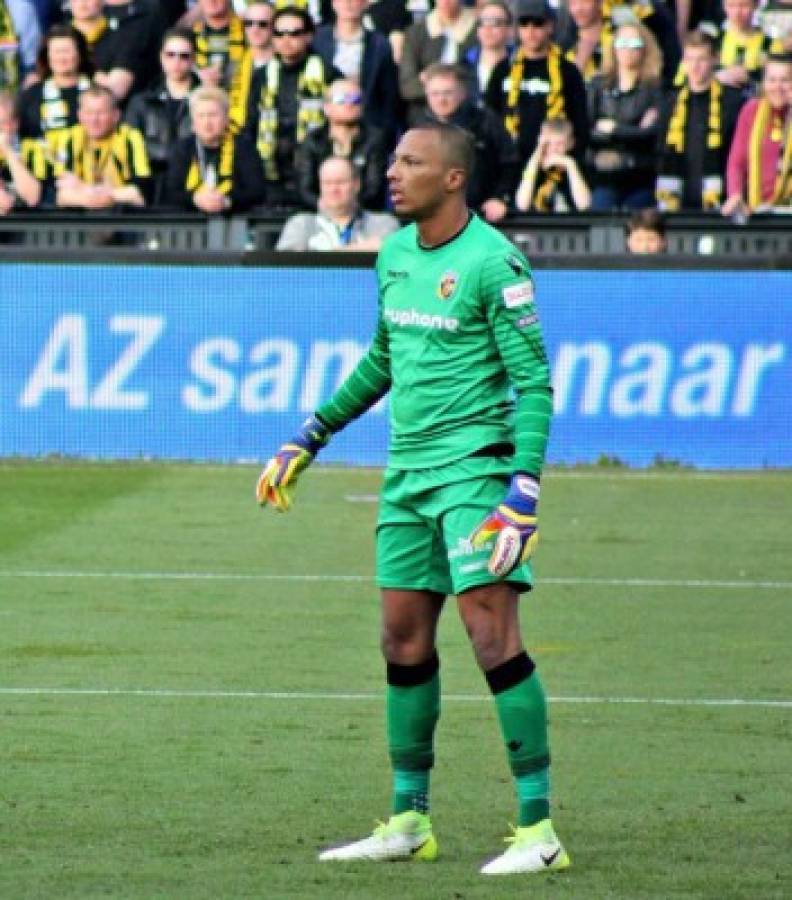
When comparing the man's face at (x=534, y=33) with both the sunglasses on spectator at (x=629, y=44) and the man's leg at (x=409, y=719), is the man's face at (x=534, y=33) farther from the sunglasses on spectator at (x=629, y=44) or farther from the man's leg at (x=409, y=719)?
the man's leg at (x=409, y=719)

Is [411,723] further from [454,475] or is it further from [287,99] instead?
[287,99]

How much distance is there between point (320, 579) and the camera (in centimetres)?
1339

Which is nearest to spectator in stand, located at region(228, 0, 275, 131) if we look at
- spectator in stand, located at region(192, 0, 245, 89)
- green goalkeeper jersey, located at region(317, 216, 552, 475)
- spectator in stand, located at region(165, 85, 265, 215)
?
spectator in stand, located at region(165, 85, 265, 215)

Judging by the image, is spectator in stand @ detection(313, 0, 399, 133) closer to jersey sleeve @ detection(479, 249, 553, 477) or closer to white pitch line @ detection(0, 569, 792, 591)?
white pitch line @ detection(0, 569, 792, 591)

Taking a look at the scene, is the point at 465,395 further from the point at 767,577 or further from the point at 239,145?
the point at 239,145

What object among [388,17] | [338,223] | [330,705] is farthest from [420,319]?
[388,17]

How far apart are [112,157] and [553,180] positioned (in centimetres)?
329

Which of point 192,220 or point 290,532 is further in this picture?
point 192,220

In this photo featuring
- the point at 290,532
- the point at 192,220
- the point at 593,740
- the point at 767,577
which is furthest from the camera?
the point at 192,220

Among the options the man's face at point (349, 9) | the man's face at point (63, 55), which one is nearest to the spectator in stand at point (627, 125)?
the man's face at point (349, 9)

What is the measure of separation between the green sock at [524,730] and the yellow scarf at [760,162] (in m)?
12.3

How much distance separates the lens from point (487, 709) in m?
9.83

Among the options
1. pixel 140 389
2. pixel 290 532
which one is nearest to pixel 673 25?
pixel 140 389

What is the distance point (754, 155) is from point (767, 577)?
619cm
